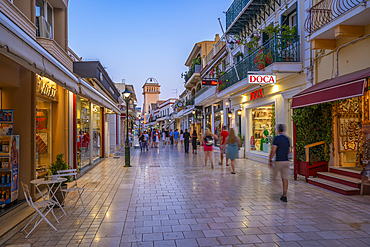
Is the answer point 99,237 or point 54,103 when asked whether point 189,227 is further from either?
point 54,103

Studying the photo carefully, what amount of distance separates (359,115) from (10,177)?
9.26 metres

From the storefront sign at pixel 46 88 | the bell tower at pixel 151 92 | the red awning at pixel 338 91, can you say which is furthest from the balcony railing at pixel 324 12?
the bell tower at pixel 151 92

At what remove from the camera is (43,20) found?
27.0 feet

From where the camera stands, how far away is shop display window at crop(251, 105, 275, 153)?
536 inches

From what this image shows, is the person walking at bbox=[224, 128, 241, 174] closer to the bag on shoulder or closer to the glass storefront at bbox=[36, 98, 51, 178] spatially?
the bag on shoulder

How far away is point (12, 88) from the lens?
609cm

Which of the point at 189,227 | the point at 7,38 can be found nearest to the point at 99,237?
the point at 189,227

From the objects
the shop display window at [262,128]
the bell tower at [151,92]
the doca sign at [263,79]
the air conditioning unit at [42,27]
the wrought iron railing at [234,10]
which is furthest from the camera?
the bell tower at [151,92]

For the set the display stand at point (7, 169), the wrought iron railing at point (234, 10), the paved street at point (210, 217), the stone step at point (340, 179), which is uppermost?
the wrought iron railing at point (234, 10)

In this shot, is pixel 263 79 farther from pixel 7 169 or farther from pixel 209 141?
pixel 7 169

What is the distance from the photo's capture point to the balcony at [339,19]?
6.80 metres

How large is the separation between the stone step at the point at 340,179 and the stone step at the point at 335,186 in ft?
0.38

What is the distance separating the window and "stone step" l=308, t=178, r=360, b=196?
8.94 metres

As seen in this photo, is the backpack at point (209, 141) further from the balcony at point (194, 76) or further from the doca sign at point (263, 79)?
the balcony at point (194, 76)
